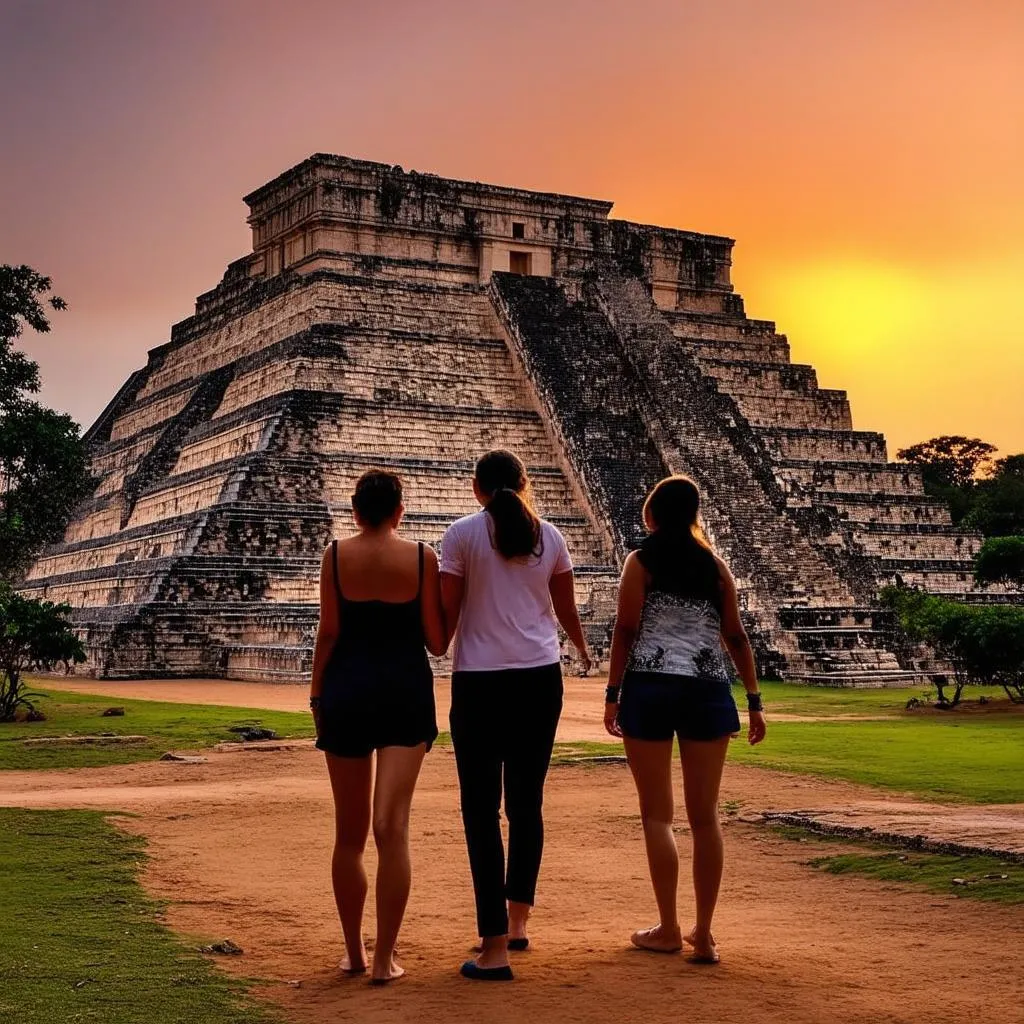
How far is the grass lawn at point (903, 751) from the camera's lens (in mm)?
11570

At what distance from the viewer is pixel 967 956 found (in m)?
6.04

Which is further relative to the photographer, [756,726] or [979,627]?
[979,627]

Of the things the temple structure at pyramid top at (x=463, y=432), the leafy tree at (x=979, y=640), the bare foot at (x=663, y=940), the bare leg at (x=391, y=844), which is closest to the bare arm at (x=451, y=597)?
the bare leg at (x=391, y=844)

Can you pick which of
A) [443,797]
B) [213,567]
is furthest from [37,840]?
[213,567]

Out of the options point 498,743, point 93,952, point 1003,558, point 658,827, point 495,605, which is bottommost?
point 93,952

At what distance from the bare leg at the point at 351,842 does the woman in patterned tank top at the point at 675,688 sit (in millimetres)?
1082

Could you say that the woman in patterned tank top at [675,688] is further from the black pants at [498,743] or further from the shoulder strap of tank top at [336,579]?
the shoulder strap of tank top at [336,579]

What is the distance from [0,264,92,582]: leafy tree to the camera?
33.8m

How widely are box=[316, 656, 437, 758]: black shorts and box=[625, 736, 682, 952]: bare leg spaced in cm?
88

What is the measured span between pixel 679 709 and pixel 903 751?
332 inches

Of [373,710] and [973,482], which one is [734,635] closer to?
[373,710]

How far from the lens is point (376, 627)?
605cm

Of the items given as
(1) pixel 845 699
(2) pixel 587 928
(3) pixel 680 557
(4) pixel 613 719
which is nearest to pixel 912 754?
(2) pixel 587 928

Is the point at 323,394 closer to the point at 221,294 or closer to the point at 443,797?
the point at 221,294
